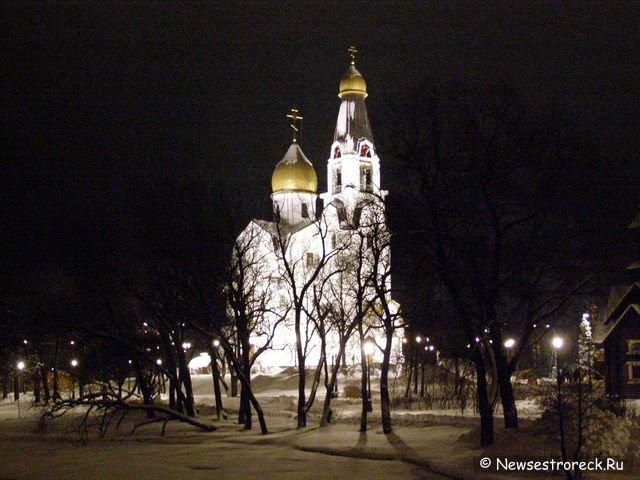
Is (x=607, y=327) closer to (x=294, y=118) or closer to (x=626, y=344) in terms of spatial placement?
(x=626, y=344)

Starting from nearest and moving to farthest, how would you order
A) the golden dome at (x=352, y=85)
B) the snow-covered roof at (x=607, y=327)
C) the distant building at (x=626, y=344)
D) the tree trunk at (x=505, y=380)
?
the tree trunk at (x=505, y=380) < the snow-covered roof at (x=607, y=327) < the distant building at (x=626, y=344) < the golden dome at (x=352, y=85)

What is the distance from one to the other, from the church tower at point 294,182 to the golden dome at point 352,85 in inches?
228

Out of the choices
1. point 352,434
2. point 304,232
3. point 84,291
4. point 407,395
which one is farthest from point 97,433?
point 304,232

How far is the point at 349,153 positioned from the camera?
8244 cm

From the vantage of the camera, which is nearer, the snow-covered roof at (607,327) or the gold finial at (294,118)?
the snow-covered roof at (607,327)

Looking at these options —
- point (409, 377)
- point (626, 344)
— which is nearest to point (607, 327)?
point (626, 344)

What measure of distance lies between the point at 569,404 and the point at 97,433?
22.8 metres

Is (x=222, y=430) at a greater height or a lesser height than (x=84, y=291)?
lesser

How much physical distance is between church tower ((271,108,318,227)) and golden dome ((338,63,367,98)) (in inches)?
228

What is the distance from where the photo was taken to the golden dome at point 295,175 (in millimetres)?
81000

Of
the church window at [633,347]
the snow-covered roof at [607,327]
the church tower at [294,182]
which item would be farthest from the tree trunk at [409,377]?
the church tower at [294,182]

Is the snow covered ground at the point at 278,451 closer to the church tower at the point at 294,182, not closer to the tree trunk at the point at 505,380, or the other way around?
the tree trunk at the point at 505,380

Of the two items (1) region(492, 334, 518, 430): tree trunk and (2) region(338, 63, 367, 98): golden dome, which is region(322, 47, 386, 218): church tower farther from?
(1) region(492, 334, 518, 430): tree trunk

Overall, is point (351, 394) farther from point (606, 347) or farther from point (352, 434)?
point (352, 434)
